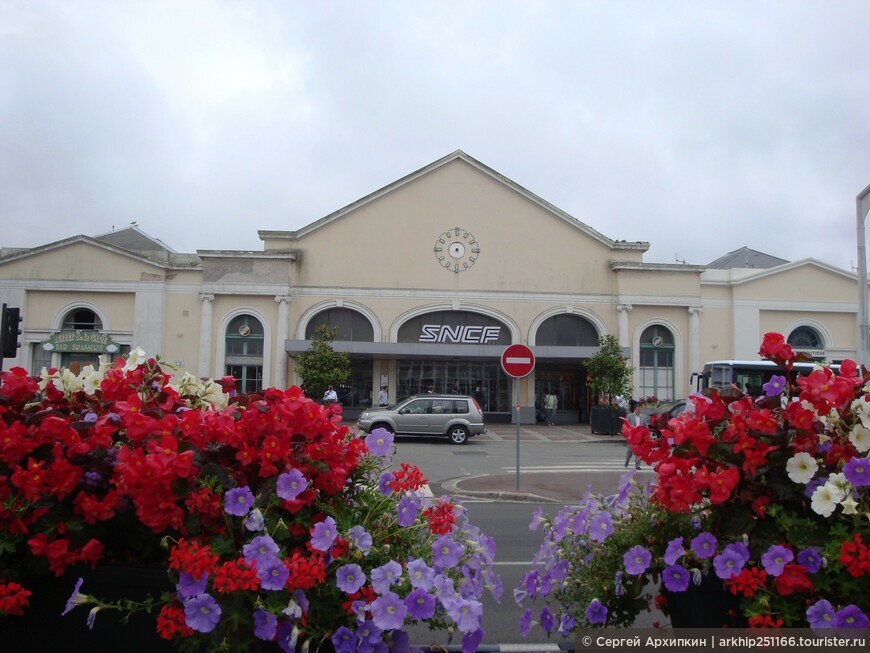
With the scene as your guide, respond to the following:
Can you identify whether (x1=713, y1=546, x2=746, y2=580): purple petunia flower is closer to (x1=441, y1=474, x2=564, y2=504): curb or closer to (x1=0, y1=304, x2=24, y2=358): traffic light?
(x1=441, y1=474, x2=564, y2=504): curb

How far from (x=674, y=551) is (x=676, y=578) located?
0.09 m

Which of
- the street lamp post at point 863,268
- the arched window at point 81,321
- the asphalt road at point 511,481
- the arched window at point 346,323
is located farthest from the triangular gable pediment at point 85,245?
the street lamp post at point 863,268

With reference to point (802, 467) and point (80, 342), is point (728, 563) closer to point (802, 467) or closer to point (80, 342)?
point (802, 467)

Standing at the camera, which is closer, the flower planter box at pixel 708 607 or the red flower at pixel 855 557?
the red flower at pixel 855 557

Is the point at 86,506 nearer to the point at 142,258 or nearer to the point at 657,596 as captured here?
the point at 657,596

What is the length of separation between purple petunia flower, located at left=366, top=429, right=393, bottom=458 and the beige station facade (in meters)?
27.4

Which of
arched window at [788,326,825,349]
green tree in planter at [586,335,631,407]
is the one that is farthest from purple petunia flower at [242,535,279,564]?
arched window at [788,326,825,349]

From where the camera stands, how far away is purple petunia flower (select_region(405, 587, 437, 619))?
2.21 m

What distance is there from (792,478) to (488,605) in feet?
12.3

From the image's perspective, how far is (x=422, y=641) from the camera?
4.73m

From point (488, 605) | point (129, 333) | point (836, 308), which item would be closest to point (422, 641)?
point (488, 605)

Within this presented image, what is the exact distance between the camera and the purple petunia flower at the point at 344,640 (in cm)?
220

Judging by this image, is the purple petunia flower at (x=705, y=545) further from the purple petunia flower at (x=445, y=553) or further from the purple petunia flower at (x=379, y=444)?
the purple petunia flower at (x=379, y=444)

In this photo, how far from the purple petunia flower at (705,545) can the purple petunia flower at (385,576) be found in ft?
3.35
